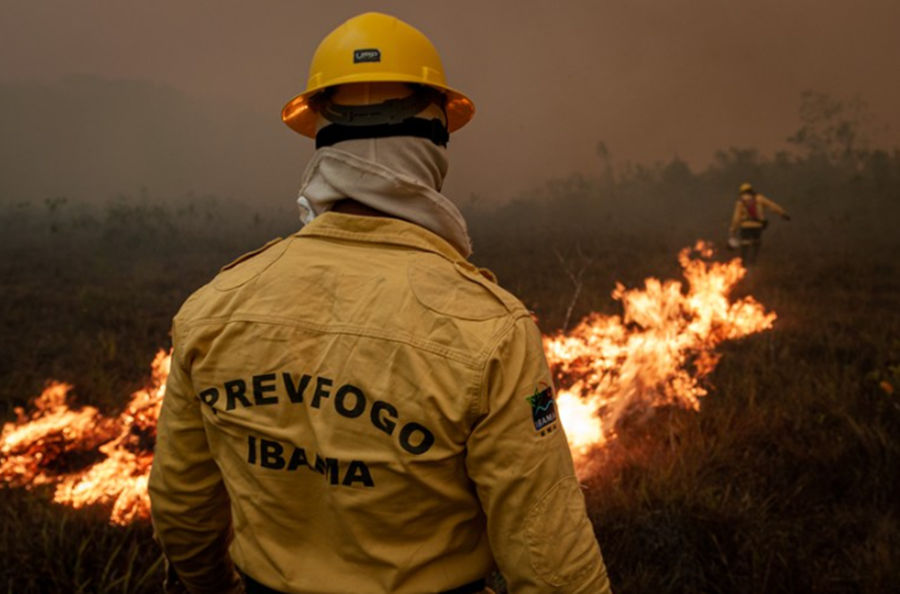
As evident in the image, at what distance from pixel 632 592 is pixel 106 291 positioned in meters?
9.22

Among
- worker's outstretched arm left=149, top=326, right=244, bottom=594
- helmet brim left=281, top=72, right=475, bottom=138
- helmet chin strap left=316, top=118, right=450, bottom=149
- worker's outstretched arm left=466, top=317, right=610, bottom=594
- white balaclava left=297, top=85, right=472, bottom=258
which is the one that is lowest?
worker's outstretched arm left=149, top=326, right=244, bottom=594

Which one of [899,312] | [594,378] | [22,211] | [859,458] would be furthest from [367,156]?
[22,211]

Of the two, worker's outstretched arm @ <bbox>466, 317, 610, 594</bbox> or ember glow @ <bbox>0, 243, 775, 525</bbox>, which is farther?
ember glow @ <bbox>0, 243, 775, 525</bbox>

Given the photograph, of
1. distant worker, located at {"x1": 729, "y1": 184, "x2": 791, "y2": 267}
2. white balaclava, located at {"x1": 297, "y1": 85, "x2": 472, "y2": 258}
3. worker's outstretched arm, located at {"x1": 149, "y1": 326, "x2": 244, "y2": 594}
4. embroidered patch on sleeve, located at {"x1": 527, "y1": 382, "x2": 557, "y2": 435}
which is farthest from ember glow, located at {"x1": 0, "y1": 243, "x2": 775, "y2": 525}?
distant worker, located at {"x1": 729, "y1": 184, "x2": 791, "y2": 267}

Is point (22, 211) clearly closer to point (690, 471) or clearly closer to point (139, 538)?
point (139, 538)

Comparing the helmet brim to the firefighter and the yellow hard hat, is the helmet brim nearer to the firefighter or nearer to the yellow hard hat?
the yellow hard hat

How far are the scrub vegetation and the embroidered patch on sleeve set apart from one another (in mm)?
2136

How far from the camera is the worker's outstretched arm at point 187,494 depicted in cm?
149

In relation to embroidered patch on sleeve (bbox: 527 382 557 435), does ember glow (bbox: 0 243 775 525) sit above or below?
below

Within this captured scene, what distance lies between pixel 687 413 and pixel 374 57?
12.9 feet

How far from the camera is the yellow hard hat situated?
1.64 metres

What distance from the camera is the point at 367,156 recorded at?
4.93 ft

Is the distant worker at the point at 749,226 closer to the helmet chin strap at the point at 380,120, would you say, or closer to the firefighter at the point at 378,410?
the helmet chin strap at the point at 380,120

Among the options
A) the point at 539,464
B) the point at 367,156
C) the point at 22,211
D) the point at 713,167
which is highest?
the point at 713,167
